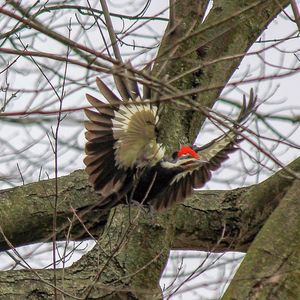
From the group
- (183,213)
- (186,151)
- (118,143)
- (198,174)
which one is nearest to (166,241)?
(183,213)

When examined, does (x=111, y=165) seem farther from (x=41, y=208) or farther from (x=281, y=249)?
(x=281, y=249)

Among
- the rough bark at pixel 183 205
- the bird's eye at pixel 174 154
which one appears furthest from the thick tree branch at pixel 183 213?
the bird's eye at pixel 174 154

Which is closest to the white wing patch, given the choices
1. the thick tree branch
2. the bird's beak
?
the bird's beak

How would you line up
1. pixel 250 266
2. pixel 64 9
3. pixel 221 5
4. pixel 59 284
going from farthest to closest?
pixel 64 9
pixel 221 5
pixel 59 284
pixel 250 266

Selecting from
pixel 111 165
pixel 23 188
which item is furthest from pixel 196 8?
pixel 23 188

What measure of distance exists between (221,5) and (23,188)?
4.73 ft

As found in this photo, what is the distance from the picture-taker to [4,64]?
4.49 metres

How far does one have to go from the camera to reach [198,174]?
4.52 m

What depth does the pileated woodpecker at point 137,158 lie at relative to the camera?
3.98 metres

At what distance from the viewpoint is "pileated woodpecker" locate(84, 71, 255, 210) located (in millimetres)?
3979

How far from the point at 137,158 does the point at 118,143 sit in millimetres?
138

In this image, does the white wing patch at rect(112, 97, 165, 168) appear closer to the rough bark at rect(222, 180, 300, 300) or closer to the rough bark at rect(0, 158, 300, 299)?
the rough bark at rect(0, 158, 300, 299)

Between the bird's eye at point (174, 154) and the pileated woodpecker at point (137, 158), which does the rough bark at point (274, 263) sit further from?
the bird's eye at point (174, 154)

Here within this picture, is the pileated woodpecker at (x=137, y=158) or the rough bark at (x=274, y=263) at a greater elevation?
the pileated woodpecker at (x=137, y=158)
